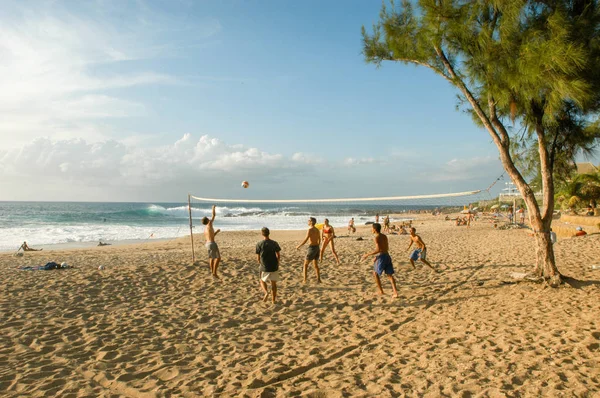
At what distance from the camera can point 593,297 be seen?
19.7ft

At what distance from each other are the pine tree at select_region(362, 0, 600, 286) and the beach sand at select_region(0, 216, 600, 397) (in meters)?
2.26

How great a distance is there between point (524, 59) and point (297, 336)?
16.8 ft

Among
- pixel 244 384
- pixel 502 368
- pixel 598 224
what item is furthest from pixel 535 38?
pixel 598 224

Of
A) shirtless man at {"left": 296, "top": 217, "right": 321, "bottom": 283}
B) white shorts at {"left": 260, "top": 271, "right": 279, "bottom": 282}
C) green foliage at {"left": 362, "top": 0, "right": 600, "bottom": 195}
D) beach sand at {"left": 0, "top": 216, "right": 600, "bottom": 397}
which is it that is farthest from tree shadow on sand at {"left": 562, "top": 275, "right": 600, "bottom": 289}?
white shorts at {"left": 260, "top": 271, "right": 279, "bottom": 282}

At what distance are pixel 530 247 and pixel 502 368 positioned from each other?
10.5 m

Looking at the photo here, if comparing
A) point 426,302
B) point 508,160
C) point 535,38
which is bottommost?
point 426,302

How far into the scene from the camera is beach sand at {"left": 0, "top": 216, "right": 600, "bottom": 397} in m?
3.65

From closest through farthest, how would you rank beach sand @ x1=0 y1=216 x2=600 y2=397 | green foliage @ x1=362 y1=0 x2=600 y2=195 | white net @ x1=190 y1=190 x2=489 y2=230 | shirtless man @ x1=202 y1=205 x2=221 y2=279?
beach sand @ x1=0 y1=216 x2=600 y2=397 < green foliage @ x1=362 y1=0 x2=600 y2=195 < shirtless man @ x1=202 y1=205 x2=221 y2=279 < white net @ x1=190 y1=190 x2=489 y2=230

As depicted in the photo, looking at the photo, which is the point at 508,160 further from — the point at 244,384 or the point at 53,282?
the point at 53,282

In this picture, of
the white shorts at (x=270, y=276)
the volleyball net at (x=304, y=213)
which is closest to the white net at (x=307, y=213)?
the volleyball net at (x=304, y=213)

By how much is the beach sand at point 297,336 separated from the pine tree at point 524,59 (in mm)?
2261

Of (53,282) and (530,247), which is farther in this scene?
(530,247)

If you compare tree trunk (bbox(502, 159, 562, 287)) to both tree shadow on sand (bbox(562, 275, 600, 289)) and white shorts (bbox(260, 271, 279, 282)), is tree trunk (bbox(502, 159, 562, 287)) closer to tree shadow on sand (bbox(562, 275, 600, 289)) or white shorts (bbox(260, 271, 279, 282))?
tree shadow on sand (bbox(562, 275, 600, 289))

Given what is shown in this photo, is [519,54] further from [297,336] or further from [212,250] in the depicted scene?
[212,250]
